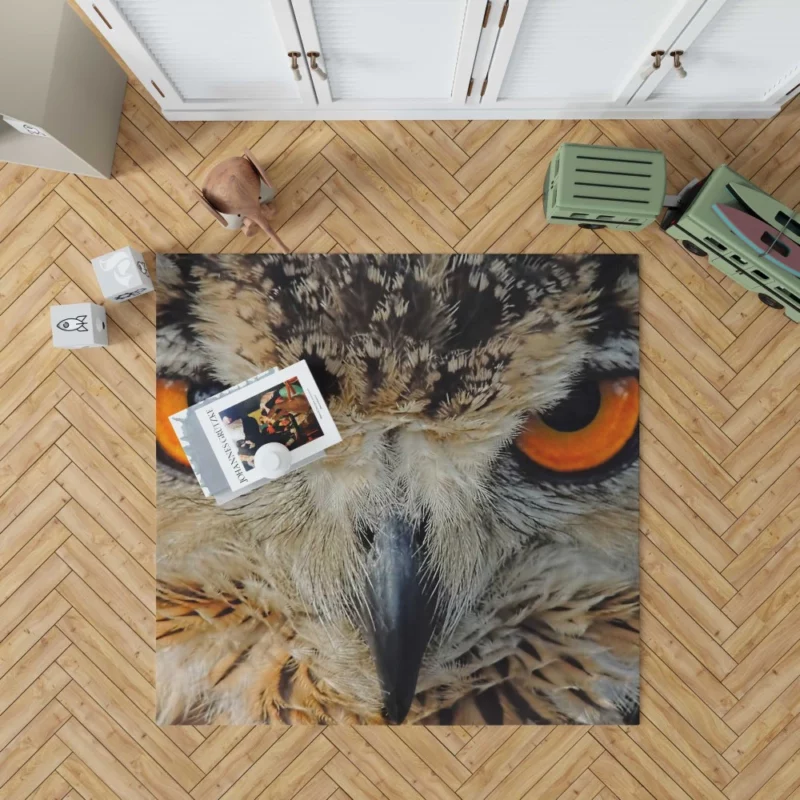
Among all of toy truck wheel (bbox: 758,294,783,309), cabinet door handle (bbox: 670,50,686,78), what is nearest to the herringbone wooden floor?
toy truck wheel (bbox: 758,294,783,309)

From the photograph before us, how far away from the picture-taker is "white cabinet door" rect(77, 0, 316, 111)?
1.48 m

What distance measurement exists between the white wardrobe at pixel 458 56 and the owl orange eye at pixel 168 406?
0.88 m

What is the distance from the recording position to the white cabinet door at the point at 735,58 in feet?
4.93

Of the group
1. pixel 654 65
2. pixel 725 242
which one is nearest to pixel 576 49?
pixel 654 65

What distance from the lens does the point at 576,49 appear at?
164 cm

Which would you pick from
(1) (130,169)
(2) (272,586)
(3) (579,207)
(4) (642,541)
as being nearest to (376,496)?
(2) (272,586)

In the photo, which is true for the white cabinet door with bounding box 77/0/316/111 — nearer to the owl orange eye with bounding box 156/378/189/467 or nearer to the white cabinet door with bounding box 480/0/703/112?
the white cabinet door with bounding box 480/0/703/112

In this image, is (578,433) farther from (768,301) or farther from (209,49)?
(209,49)

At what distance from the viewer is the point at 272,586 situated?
6.43ft

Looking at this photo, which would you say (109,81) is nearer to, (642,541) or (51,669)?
(51,669)

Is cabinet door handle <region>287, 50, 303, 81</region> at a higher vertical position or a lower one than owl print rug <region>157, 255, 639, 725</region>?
higher

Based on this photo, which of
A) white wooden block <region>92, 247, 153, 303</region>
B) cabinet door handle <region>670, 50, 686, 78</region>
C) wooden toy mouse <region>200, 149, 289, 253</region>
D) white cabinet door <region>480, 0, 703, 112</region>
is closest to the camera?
white cabinet door <region>480, 0, 703, 112</region>

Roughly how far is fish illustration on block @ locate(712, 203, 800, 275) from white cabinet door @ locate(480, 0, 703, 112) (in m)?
0.47

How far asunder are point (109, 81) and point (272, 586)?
66.7 inches
